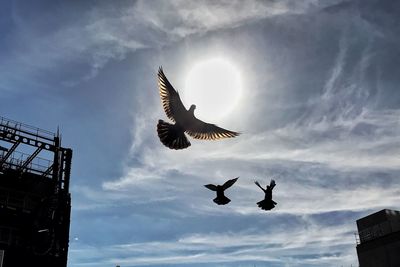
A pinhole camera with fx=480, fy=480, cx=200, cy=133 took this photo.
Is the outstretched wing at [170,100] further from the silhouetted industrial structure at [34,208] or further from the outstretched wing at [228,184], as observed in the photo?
the silhouetted industrial structure at [34,208]

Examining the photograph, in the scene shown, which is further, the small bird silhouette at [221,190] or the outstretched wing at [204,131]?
the outstretched wing at [204,131]

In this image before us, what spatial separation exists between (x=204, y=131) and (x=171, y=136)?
1285mm

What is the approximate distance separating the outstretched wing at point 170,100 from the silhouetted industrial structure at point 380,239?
165ft

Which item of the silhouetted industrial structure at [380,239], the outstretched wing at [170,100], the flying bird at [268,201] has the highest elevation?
the silhouetted industrial structure at [380,239]

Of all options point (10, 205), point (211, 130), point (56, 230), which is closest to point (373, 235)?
point (56, 230)

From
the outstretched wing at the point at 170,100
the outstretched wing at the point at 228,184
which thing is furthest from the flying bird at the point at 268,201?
the outstretched wing at the point at 170,100

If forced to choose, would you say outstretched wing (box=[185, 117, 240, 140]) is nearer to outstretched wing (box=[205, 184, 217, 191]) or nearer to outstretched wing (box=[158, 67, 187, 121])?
outstretched wing (box=[158, 67, 187, 121])

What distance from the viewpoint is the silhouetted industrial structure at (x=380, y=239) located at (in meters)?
54.4

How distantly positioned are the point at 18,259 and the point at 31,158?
9.67m

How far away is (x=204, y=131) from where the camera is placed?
36.0 ft

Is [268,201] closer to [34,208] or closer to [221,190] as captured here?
[221,190]

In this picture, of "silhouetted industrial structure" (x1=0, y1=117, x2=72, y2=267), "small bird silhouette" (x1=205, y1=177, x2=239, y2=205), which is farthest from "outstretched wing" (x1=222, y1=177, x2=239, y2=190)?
"silhouetted industrial structure" (x1=0, y1=117, x2=72, y2=267)

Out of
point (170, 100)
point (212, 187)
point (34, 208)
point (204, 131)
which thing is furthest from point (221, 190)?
point (34, 208)

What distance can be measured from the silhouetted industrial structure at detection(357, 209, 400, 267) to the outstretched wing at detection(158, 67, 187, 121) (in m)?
50.2
